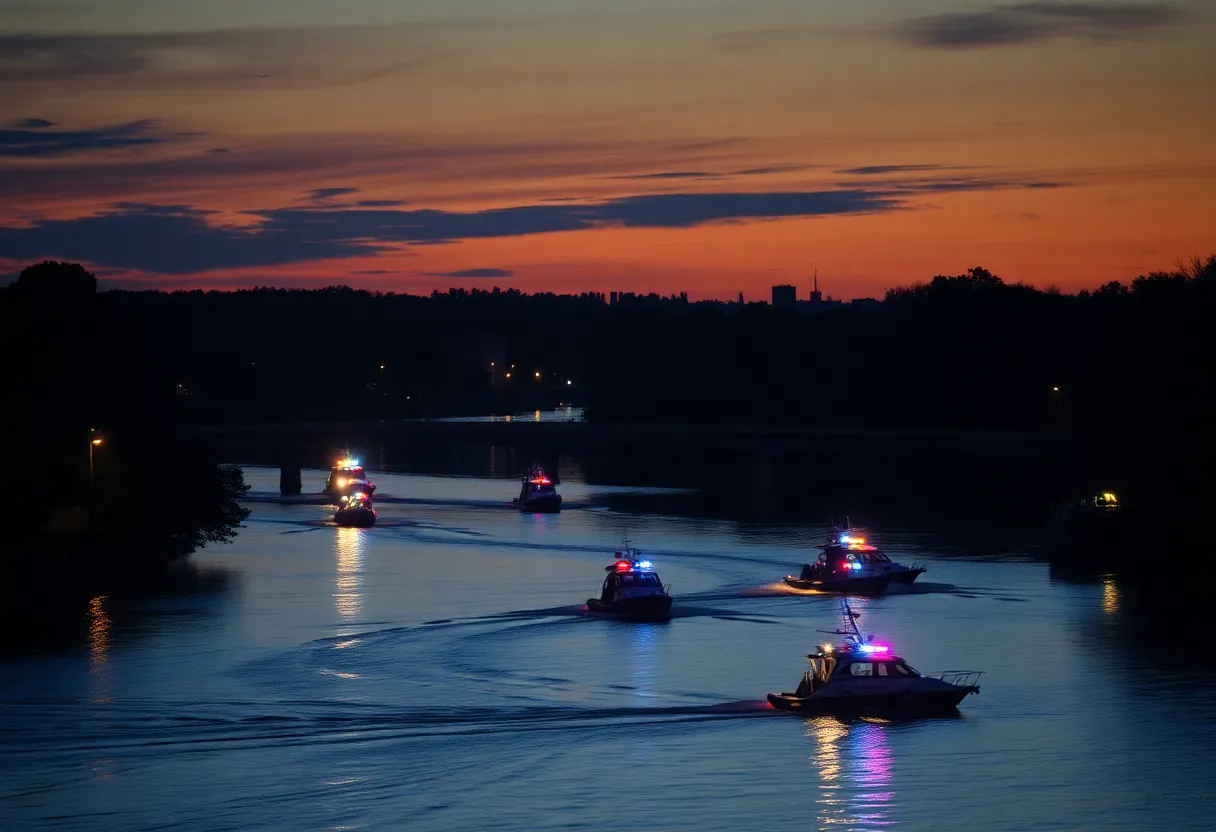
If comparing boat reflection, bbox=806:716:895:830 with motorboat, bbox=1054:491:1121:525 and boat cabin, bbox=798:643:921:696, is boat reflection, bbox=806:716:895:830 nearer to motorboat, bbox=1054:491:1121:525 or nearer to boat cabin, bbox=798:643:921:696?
boat cabin, bbox=798:643:921:696

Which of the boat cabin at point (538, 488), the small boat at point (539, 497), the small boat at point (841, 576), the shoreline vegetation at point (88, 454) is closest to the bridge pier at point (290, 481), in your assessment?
the small boat at point (539, 497)

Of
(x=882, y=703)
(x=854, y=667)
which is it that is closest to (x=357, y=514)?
(x=854, y=667)

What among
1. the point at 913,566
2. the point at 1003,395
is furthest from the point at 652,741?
the point at 1003,395

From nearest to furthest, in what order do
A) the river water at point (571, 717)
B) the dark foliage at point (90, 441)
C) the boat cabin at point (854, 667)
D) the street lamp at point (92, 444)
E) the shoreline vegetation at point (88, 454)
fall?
1. the river water at point (571, 717)
2. the boat cabin at point (854, 667)
3. the shoreline vegetation at point (88, 454)
4. the dark foliage at point (90, 441)
5. the street lamp at point (92, 444)

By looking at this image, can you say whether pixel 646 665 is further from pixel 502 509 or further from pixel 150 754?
pixel 502 509

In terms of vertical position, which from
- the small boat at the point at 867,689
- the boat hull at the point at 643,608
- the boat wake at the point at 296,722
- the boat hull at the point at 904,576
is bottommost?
the boat wake at the point at 296,722

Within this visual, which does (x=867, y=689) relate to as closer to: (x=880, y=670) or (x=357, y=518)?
(x=880, y=670)

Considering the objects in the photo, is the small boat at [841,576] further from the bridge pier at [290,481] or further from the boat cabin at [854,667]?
the bridge pier at [290,481]
